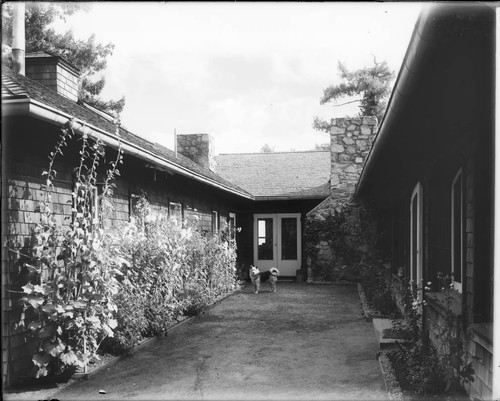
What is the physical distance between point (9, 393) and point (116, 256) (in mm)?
1737

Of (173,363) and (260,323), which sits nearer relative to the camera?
(173,363)

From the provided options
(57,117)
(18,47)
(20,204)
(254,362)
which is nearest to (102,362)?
(254,362)

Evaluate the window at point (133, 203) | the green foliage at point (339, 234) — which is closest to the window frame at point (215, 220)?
the green foliage at point (339, 234)

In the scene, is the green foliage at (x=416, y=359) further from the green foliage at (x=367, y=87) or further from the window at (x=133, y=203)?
the green foliage at (x=367, y=87)

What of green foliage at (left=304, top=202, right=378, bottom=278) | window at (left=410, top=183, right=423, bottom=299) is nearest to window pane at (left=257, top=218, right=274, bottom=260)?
green foliage at (left=304, top=202, right=378, bottom=278)

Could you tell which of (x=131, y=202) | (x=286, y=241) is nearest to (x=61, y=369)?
(x=131, y=202)

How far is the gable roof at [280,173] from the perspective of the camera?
17.6 metres

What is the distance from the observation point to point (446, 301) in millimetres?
5172

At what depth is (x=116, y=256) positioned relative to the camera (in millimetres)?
6180

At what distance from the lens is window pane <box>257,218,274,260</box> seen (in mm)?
18422

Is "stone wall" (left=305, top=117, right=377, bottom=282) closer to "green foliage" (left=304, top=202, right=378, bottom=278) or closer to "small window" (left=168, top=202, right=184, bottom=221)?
"green foliage" (left=304, top=202, right=378, bottom=278)

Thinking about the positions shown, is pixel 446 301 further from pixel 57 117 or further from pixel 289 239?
pixel 289 239

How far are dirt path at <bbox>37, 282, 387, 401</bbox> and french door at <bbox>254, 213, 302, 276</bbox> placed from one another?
7708 millimetres

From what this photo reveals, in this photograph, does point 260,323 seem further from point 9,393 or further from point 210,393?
point 9,393
